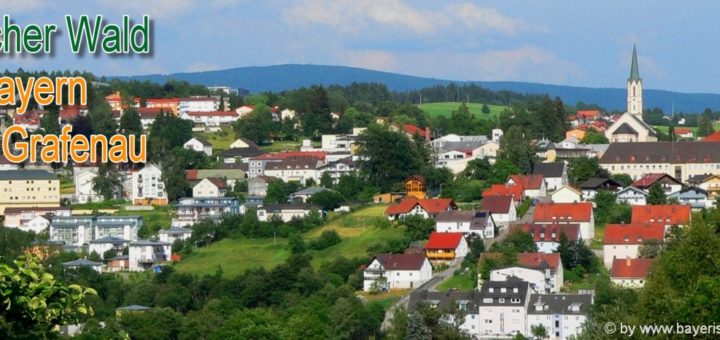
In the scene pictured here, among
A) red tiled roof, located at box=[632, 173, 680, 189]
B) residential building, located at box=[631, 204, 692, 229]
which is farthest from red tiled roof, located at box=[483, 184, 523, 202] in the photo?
residential building, located at box=[631, 204, 692, 229]

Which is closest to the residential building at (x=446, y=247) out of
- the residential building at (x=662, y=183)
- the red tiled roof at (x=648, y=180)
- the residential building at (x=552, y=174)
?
the residential building at (x=662, y=183)

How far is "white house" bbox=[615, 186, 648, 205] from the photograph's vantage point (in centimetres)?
4544

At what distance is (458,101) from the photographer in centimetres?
11562

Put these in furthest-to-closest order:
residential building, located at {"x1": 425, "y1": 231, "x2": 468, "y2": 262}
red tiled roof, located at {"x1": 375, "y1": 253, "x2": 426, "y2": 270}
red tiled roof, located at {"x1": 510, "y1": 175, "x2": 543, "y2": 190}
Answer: red tiled roof, located at {"x1": 510, "y1": 175, "x2": 543, "y2": 190} < residential building, located at {"x1": 425, "y1": 231, "x2": 468, "y2": 262} < red tiled roof, located at {"x1": 375, "y1": 253, "x2": 426, "y2": 270}

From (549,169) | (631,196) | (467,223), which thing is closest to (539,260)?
(467,223)

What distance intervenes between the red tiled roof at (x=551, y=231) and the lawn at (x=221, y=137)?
24.6 meters

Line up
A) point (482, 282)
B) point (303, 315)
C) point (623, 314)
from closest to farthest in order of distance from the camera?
point (623, 314) → point (303, 315) → point (482, 282)

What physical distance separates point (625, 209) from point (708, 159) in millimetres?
9313

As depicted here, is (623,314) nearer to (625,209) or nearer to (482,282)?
(482,282)

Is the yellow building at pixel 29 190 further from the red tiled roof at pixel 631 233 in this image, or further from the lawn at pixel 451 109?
the lawn at pixel 451 109

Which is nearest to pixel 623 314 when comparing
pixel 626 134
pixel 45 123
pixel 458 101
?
pixel 626 134

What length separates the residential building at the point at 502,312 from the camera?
3500 cm

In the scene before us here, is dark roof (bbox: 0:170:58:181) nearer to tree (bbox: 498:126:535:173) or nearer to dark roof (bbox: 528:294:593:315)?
tree (bbox: 498:126:535:173)

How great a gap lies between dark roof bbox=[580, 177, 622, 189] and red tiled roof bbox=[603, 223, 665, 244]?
7.22 metres
